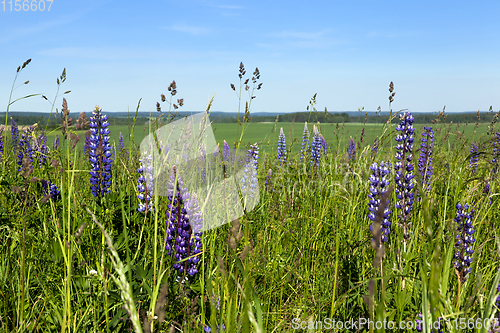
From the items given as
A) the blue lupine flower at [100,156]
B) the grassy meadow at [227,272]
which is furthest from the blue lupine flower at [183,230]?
the blue lupine flower at [100,156]

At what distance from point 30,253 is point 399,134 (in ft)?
9.47

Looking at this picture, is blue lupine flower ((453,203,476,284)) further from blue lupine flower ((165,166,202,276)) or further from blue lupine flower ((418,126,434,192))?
blue lupine flower ((165,166,202,276))

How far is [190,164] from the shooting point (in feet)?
8.00

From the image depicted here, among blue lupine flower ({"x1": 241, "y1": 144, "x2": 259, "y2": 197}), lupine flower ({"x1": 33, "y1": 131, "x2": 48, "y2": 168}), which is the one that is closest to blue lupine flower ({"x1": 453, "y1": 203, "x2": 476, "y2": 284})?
blue lupine flower ({"x1": 241, "y1": 144, "x2": 259, "y2": 197})

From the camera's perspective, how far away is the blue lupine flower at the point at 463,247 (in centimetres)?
177

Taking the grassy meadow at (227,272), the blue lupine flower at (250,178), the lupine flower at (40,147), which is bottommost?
the grassy meadow at (227,272)

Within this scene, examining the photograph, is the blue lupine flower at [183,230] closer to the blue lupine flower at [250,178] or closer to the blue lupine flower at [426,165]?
the blue lupine flower at [250,178]

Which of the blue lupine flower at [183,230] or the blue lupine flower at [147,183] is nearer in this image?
the blue lupine flower at [183,230]

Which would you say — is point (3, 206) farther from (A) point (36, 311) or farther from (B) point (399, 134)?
(B) point (399, 134)

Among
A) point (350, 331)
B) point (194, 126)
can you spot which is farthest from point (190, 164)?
point (350, 331)

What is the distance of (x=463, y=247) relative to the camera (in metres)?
1.79

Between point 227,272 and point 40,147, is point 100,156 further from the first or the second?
point 227,272

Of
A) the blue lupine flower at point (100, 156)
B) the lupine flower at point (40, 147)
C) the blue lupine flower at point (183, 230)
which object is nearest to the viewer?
the blue lupine flower at point (183, 230)

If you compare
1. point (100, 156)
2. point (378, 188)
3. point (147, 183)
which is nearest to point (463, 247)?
point (378, 188)
